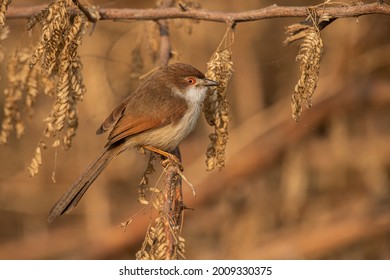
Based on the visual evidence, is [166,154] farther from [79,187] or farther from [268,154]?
[268,154]

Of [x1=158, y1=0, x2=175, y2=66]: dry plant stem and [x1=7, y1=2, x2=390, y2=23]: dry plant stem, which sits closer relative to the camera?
[x1=7, y1=2, x2=390, y2=23]: dry plant stem

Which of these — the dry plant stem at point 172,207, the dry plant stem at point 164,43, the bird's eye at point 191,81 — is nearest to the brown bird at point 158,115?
the bird's eye at point 191,81

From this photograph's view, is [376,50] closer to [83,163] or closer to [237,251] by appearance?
[237,251]

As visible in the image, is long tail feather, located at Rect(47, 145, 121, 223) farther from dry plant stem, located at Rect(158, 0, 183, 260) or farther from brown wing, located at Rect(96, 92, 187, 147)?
dry plant stem, located at Rect(158, 0, 183, 260)

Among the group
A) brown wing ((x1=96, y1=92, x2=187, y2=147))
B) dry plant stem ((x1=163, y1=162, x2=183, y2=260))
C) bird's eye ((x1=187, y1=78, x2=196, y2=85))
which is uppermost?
bird's eye ((x1=187, y1=78, x2=196, y2=85))

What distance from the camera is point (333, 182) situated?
9.07 metres

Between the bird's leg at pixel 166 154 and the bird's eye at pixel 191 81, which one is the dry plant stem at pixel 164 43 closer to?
the bird's eye at pixel 191 81

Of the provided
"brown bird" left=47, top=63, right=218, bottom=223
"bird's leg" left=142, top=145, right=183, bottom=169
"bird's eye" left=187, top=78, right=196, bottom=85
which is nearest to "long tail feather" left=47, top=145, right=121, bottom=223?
"brown bird" left=47, top=63, right=218, bottom=223

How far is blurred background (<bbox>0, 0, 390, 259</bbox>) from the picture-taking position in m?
8.52

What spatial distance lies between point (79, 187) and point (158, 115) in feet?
2.91

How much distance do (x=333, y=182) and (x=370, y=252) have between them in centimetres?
108

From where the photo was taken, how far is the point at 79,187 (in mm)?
5062

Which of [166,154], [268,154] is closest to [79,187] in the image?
[166,154]

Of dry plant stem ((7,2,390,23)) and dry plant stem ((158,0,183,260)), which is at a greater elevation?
dry plant stem ((7,2,390,23))
